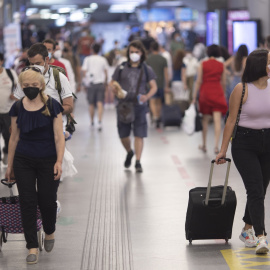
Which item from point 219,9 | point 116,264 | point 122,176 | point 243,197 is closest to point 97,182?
point 122,176

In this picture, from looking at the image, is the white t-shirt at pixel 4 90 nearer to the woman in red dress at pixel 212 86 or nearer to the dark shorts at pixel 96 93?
the woman in red dress at pixel 212 86

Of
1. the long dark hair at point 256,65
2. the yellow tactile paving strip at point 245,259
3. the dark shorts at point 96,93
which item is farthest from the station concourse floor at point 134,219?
the dark shorts at point 96,93

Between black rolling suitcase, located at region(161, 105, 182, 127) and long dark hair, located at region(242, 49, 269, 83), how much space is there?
11109mm

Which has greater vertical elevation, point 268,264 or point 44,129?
point 44,129

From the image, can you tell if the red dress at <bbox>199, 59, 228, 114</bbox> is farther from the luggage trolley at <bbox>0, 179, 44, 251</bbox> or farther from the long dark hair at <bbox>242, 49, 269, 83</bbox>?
the luggage trolley at <bbox>0, 179, 44, 251</bbox>

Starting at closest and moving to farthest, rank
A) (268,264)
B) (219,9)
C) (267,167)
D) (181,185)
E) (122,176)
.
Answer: (268,264) < (267,167) < (181,185) < (122,176) < (219,9)

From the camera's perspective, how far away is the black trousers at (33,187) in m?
6.71

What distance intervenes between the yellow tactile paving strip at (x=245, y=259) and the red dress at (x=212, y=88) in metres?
6.89

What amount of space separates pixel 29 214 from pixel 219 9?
793 inches

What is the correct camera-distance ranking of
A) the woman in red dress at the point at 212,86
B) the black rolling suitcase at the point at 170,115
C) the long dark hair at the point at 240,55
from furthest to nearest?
the black rolling suitcase at the point at 170,115
the long dark hair at the point at 240,55
the woman in red dress at the point at 212,86

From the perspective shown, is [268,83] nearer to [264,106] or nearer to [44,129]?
[264,106]

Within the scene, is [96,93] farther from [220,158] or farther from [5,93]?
[220,158]

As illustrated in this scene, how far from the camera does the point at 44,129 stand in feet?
22.0

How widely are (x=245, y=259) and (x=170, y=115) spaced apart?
37.7ft
